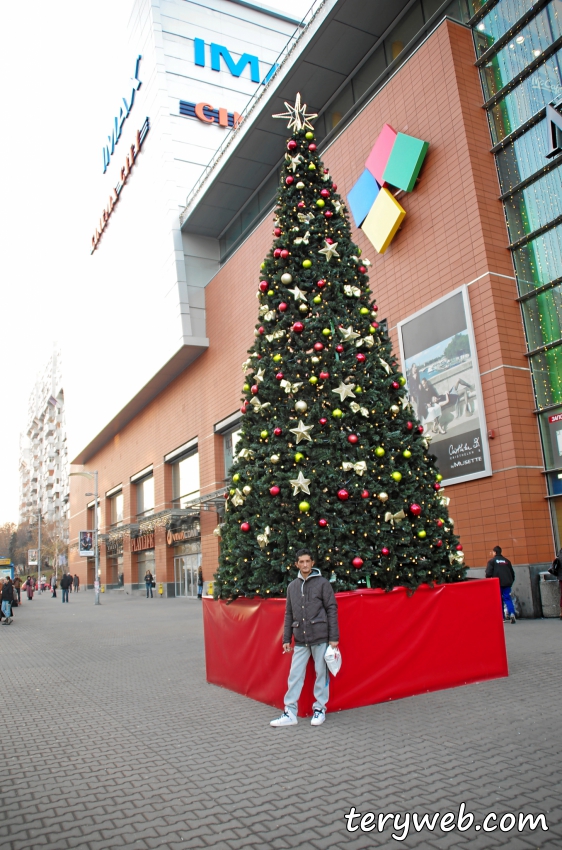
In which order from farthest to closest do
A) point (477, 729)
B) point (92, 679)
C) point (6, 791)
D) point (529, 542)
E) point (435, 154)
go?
1. point (435, 154)
2. point (529, 542)
3. point (92, 679)
4. point (477, 729)
5. point (6, 791)

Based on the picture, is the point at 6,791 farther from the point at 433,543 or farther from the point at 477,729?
the point at 433,543

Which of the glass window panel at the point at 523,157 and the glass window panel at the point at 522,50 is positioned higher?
the glass window panel at the point at 522,50

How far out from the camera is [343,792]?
13.6ft

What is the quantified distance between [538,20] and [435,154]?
3758mm

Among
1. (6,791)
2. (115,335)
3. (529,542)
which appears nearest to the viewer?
(6,791)

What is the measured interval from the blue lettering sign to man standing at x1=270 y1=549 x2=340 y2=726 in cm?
3464

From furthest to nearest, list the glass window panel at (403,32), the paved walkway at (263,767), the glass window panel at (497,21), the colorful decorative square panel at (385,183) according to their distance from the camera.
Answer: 1. the glass window panel at (403,32)
2. the colorful decorative square panel at (385,183)
3. the glass window panel at (497,21)
4. the paved walkway at (263,767)

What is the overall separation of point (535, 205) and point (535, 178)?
0.65 meters

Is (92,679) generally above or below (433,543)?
below

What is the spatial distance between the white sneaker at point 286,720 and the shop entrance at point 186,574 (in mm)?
28618

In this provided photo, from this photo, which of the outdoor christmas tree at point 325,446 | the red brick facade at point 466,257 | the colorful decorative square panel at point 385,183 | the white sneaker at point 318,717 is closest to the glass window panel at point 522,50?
the red brick facade at point 466,257

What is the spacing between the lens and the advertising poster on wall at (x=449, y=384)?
15.5 meters

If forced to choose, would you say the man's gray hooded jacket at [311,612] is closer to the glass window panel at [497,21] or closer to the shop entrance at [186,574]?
the glass window panel at [497,21]

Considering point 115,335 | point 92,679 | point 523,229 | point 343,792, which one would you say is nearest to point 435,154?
point 523,229
